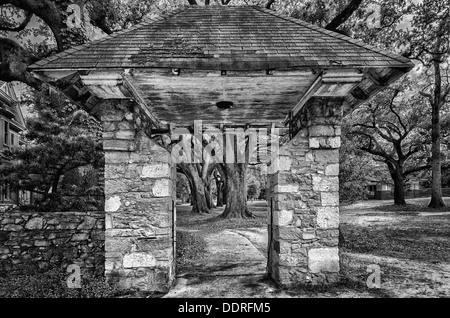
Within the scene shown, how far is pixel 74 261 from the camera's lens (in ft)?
17.2

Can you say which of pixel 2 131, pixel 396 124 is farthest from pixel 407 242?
pixel 2 131

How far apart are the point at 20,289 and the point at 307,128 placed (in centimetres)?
553

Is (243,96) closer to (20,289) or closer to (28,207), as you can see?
(20,289)

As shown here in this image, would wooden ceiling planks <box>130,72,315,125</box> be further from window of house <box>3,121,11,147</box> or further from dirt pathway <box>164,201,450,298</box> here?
window of house <box>3,121,11,147</box>

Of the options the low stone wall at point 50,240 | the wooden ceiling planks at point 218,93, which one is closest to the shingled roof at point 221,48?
the wooden ceiling planks at point 218,93

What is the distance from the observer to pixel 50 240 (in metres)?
5.36

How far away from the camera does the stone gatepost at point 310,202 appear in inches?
180

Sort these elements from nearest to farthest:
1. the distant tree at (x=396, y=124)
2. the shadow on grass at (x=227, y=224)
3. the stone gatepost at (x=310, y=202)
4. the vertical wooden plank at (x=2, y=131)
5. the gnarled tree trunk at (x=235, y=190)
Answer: the stone gatepost at (x=310, y=202)
the shadow on grass at (x=227, y=224)
the gnarled tree trunk at (x=235, y=190)
the vertical wooden plank at (x=2, y=131)
the distant tree at (x=396, y=124)

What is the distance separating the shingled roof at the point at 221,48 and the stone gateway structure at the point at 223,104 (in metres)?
0.03

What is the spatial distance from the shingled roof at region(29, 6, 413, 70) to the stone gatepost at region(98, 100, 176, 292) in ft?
2.91

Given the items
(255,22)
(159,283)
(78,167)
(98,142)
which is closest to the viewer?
(159,283)

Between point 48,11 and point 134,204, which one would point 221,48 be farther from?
point 48,11

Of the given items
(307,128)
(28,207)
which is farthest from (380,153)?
(28,207)

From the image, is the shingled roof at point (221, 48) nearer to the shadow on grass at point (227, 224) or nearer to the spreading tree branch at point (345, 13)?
the spreading tree branch at point (345, 13)
